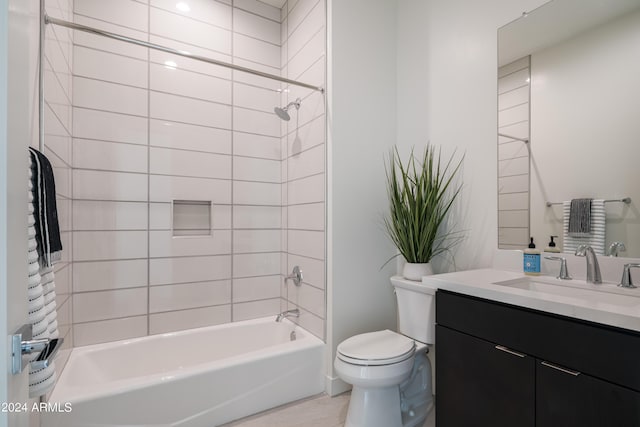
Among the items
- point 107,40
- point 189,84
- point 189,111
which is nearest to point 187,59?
point 189,84

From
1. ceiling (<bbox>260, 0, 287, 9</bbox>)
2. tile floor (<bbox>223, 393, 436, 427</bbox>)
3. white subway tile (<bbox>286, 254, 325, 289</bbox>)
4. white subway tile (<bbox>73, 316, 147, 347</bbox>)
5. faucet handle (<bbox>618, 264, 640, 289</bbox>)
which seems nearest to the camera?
faucet handle (<bbox>618, 264, 640, 289</bbox>)

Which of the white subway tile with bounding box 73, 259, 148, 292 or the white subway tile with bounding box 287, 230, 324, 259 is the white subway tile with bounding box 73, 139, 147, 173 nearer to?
the white subway tile with bounding box 73, 259, 148, 292

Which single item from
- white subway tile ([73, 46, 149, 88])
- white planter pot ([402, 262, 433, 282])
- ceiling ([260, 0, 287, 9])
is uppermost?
ceiling ([260, 0, 287, 9])

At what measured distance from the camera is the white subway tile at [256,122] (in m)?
2.54

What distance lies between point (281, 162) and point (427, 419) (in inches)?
81.9

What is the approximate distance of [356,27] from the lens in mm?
2145

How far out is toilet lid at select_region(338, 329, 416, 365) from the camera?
152 centimetres

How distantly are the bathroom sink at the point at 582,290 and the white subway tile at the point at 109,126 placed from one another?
233 centimetres

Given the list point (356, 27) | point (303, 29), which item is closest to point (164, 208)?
point (303, 29)

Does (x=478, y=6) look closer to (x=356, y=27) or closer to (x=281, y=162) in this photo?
(x=356, y=27)

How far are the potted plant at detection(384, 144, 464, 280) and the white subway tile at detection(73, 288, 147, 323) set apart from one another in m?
1.78

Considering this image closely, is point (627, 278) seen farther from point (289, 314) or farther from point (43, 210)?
point (43, 210)

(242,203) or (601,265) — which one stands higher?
(242,203)

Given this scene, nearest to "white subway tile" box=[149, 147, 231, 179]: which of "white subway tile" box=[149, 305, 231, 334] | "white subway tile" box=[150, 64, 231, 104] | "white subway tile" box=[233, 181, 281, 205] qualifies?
"white subway tile" box=[233, 181, 281, 205]
